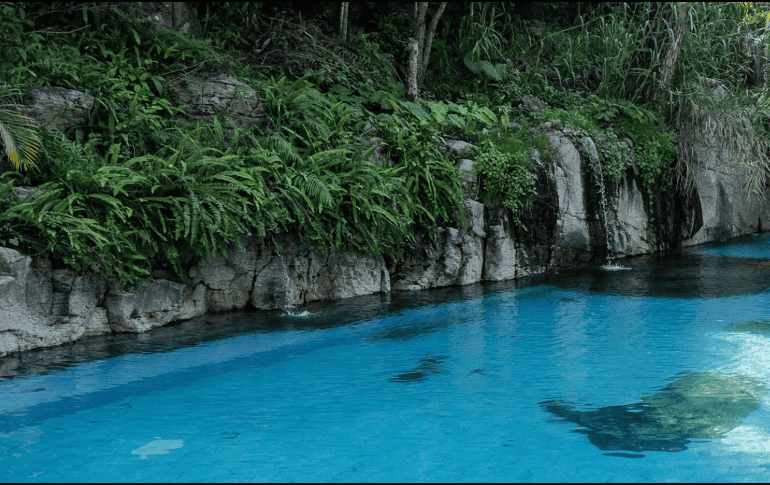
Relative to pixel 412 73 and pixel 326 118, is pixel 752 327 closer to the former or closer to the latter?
pixel 326 118

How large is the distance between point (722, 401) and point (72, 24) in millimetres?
10299

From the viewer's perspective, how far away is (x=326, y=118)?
9484 millimetres

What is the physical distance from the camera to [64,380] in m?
5.52

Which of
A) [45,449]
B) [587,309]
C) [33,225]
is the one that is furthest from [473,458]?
[33,225]

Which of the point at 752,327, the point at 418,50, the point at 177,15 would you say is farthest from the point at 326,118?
the point at 752,327

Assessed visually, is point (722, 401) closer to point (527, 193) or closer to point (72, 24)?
point (527, 193)

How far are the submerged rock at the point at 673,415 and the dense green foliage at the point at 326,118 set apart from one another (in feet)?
13.9

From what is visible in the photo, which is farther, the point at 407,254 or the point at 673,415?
the point at 407,254

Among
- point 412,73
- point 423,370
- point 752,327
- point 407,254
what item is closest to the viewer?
point 423,370

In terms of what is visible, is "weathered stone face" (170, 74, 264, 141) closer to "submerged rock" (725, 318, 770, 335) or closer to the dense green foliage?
the dense green foliage

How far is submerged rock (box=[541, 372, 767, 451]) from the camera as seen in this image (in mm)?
4215

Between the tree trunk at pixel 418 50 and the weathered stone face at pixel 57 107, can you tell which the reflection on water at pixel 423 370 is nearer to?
the weathered stone face at pixel 57 107

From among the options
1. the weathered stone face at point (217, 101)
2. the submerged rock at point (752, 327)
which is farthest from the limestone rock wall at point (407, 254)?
the submerged rock at point (752, 327)

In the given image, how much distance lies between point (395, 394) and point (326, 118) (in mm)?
5428
